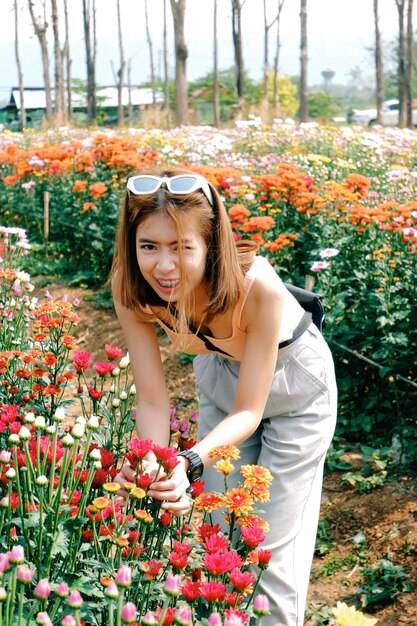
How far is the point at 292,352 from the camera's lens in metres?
2.14

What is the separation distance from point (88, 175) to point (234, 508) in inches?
223

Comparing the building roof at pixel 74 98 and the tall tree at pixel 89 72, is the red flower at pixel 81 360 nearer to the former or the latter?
the tall tree at pixel 89 72

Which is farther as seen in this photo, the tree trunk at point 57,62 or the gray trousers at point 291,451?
the tree trunk at point 57,62

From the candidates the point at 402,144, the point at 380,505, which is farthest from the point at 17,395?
the point at 402,144

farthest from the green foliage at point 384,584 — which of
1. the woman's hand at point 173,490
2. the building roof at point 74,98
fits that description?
the building roof at point 74,98

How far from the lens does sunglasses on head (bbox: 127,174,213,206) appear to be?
6.01ft

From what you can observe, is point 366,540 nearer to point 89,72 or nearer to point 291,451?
Result: point 291,451

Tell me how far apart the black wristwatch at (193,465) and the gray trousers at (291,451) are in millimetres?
452

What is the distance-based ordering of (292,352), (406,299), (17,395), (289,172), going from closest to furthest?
1. (292,352)
2. (17,395)
3. (406,299)
4. (289,172)

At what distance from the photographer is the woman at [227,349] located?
1821 mm

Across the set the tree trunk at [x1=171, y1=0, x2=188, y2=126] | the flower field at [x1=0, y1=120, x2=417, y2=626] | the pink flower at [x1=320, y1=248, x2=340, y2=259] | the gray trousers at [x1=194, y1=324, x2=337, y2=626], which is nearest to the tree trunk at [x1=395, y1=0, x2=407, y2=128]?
the tree trunk at [x1=171, y1=0, x2=188, y2=126]

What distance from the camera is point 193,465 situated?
66.1 inches

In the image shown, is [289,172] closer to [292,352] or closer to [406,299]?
[406,299]

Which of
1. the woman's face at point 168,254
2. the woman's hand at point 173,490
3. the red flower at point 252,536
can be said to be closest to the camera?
the red flower at point 252,536
